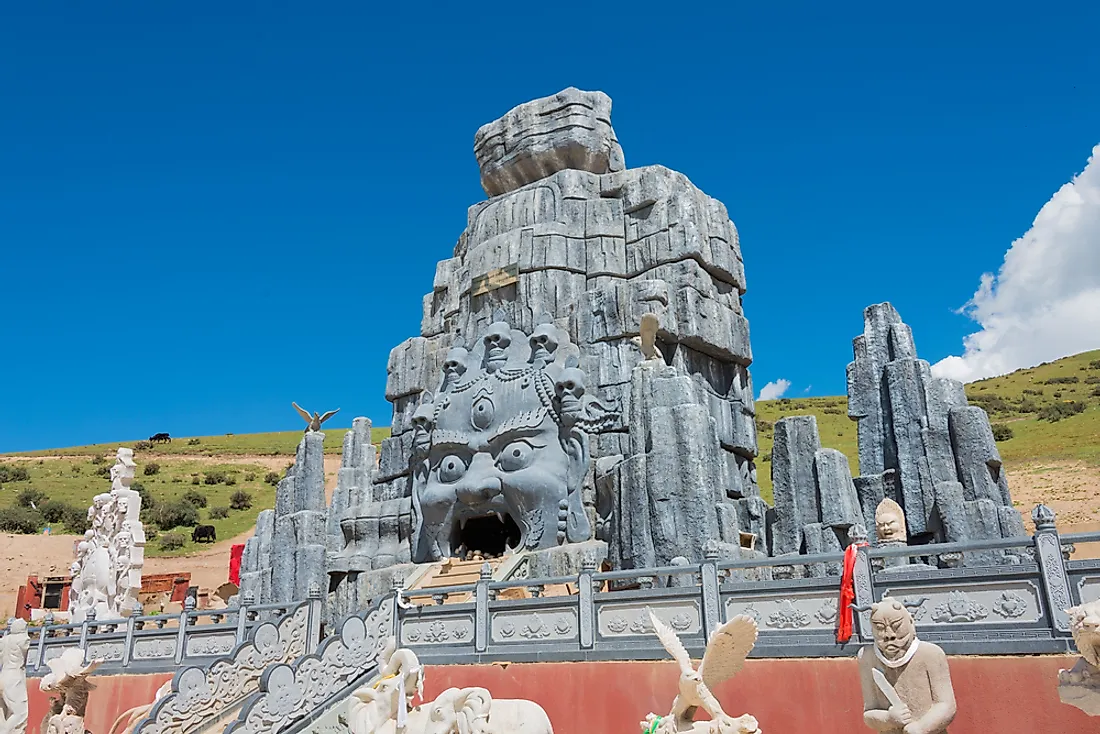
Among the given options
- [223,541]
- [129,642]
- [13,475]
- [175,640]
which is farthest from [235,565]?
[13,475]

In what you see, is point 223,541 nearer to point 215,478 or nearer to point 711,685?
point 215,478

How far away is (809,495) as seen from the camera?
42.5ft

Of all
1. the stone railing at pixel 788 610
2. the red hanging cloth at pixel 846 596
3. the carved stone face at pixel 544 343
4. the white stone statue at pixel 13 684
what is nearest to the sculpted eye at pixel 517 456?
the carved stone face at pixel 544 343

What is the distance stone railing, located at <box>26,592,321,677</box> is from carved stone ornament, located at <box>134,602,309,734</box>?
0.43ft

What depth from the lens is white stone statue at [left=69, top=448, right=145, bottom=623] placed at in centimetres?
1695

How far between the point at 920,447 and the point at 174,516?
35.1 m

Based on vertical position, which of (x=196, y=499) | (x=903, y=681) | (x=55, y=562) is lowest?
(x=903, y=681)

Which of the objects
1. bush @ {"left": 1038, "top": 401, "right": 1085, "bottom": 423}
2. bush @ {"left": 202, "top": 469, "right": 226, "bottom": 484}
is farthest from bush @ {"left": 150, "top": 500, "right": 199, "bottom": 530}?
bush @ {"left": 1038, "top": 401, "right": 1085, "bottom": 423}

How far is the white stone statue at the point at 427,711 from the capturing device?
6.07 metres

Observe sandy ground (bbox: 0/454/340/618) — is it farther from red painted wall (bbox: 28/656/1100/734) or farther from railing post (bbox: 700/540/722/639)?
railing post (bbox: 700/540/722/639)

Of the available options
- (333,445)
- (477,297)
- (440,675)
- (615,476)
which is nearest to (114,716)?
(440,675)

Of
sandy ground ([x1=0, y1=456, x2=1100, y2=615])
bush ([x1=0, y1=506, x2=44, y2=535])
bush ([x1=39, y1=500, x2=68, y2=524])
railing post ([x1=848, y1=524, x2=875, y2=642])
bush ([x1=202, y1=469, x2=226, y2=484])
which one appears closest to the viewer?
railing post ([x1=848, y1=524, x2=875, y2=642])

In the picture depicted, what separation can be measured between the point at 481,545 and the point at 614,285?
16.9 ft

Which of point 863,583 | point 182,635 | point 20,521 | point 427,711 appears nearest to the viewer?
A: point 427,711
